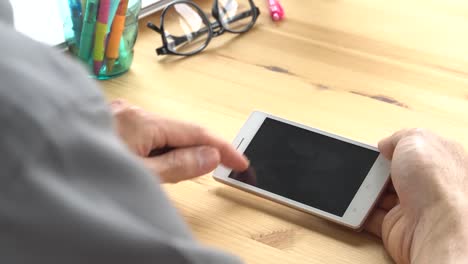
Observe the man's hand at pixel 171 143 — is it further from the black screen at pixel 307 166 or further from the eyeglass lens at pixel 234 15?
the eyeglass lens at pixel 234 15

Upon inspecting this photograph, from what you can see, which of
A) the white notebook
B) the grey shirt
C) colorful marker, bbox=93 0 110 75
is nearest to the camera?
the grey shirt

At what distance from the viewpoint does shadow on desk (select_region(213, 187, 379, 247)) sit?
765mm

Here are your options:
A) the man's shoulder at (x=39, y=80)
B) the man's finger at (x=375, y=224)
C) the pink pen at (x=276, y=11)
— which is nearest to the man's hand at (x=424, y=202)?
the man's finger at (x=375, y=224)

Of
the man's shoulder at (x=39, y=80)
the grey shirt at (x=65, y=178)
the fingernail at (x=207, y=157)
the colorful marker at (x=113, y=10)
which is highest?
the man's shoulder at (x=39, y=80)

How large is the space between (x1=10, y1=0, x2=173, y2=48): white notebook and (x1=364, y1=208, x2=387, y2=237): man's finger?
0.47 meters

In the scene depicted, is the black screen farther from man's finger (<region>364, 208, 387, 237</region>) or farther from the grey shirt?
the grey shirt

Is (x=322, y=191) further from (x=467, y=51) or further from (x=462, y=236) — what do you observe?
(x=467, y=51)

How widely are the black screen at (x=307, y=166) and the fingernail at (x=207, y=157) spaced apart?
0.19 ft

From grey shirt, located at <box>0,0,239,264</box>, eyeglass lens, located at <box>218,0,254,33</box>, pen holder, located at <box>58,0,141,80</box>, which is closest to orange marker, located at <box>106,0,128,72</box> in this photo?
pen holder, located at <box>58,0,141,80</box>

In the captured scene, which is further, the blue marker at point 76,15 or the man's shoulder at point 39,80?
the blue marker at point 76,15

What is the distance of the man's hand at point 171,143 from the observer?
74cm

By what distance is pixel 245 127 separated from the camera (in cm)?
86

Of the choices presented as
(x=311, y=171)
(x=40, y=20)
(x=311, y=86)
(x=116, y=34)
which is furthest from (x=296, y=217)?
(x=40, y=20)

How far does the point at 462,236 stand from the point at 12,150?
1.68ft
